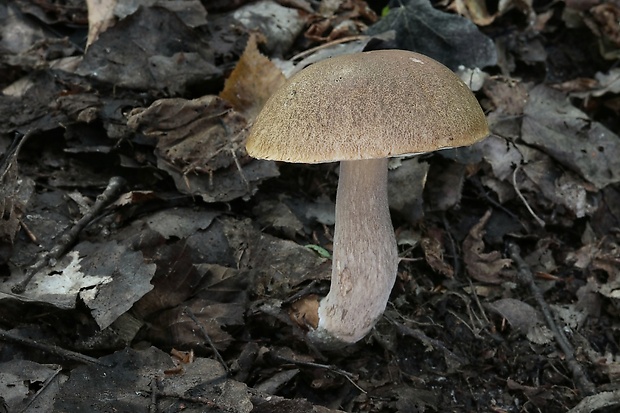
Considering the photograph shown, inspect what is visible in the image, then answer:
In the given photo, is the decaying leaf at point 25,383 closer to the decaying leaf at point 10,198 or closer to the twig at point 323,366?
the decaying leaf at point 10,198

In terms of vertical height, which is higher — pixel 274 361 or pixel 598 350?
pixel 274 361

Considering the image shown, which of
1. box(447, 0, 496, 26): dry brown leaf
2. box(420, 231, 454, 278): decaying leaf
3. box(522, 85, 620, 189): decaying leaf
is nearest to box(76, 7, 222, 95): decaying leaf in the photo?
box(420, 231, 454, 278): decaying leaf

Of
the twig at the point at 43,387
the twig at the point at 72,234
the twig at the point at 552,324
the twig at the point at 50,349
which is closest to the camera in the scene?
the twig at the point at 43,387

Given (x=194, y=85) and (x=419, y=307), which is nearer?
(x=419, y=307)

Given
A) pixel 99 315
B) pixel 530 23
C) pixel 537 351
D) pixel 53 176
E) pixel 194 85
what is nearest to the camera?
pixel 99 315

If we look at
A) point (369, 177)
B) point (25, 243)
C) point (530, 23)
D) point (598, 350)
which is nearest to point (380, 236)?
point (369, 177)

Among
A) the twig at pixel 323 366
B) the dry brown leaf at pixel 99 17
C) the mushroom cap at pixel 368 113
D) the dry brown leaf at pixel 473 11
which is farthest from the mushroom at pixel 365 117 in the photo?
the dry brown leaf at pixel 473 11

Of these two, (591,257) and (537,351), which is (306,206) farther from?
(591,257)
